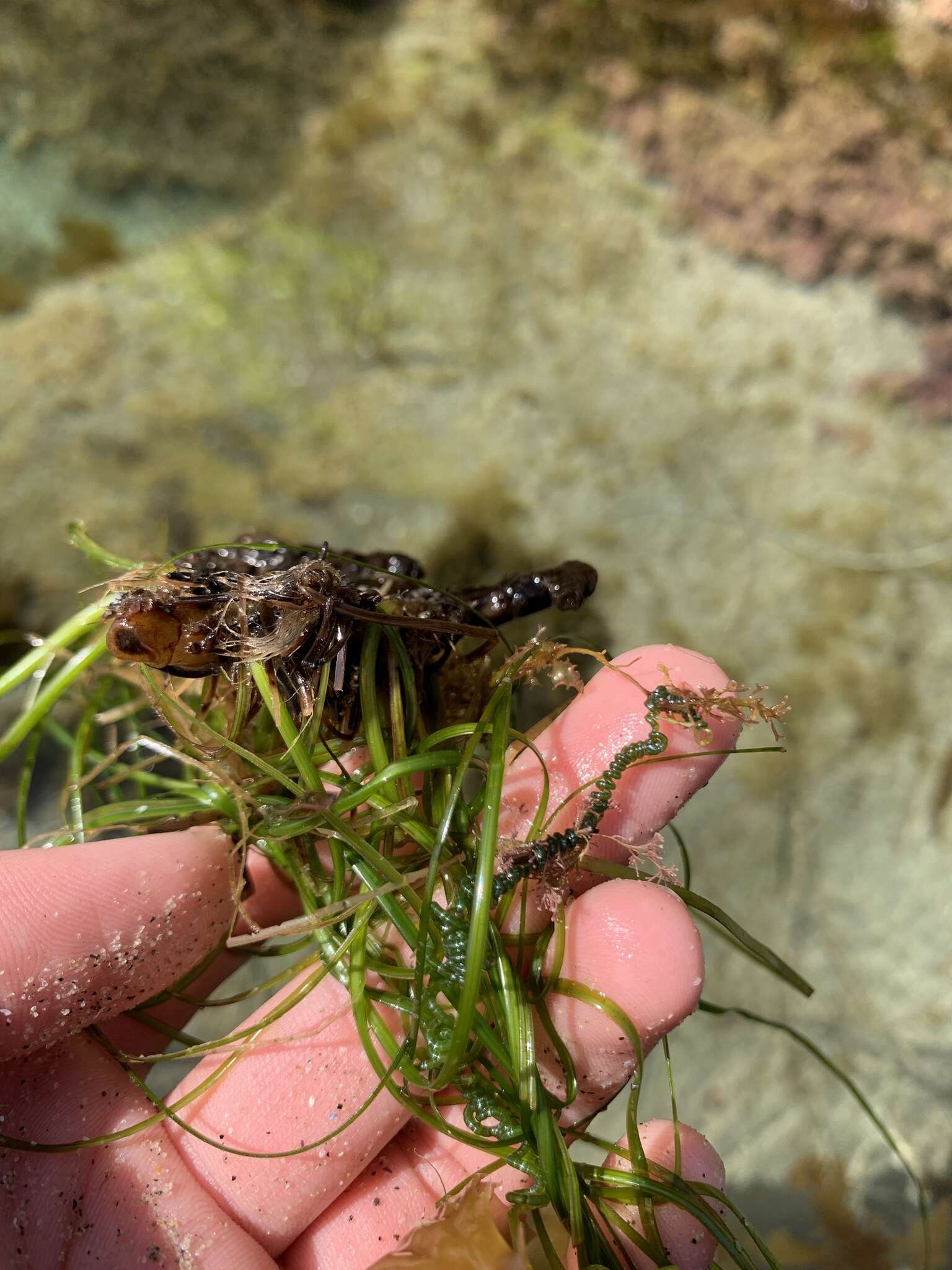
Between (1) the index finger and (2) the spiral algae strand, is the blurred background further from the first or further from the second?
(1) the index finger

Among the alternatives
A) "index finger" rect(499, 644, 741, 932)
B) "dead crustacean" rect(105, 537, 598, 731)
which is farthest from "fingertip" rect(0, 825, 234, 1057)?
"index finger" rect(499, 644, 741, 932)

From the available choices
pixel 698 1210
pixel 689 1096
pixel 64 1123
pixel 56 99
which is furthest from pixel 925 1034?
pixel 56 99

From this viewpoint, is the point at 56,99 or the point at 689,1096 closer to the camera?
the point at 689,1096

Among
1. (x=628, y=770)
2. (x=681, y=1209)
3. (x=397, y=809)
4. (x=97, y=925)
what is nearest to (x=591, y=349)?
(x=628, y=770)

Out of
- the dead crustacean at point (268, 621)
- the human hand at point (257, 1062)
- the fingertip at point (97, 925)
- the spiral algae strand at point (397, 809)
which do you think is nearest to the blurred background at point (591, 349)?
the spiral algae strand at point (397, 809)

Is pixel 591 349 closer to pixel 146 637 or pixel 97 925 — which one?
pixel 146 637

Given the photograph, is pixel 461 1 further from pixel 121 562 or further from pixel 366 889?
pixel 366 889
